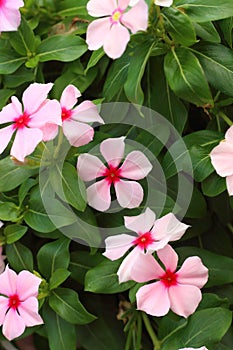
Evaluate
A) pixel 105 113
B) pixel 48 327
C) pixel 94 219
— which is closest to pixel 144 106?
pixel 105 113

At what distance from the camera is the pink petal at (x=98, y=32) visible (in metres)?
0.75

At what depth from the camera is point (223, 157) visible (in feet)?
2.57

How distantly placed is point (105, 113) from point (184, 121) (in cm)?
9

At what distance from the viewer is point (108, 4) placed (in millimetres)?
757

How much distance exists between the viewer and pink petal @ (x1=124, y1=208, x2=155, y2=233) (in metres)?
0.77

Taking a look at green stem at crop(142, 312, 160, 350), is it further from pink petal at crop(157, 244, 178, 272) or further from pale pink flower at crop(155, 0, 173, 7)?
pale pink flower at crop(155, 0, 173, 7)

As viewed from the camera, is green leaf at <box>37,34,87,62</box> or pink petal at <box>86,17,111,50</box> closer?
pink petal at <box>86,17,111,50</box>

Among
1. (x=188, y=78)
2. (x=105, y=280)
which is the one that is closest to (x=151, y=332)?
(x=105, y=280)

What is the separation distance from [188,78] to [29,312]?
1.00 ft

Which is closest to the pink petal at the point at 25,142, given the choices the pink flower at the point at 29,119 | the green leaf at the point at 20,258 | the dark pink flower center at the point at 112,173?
the pink flower at the point at 29,119

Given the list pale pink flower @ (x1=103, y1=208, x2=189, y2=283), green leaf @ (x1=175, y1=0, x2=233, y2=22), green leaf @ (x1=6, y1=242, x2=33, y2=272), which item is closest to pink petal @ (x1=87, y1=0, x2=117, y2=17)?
green leaf @ (x1=175, y1=0, x2=233, y2=22)

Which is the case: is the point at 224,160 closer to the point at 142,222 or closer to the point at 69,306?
the point at 142,222

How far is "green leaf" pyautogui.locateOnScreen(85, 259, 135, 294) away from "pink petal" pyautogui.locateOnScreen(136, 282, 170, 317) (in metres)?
0.09

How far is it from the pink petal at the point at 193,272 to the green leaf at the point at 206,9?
26cm
